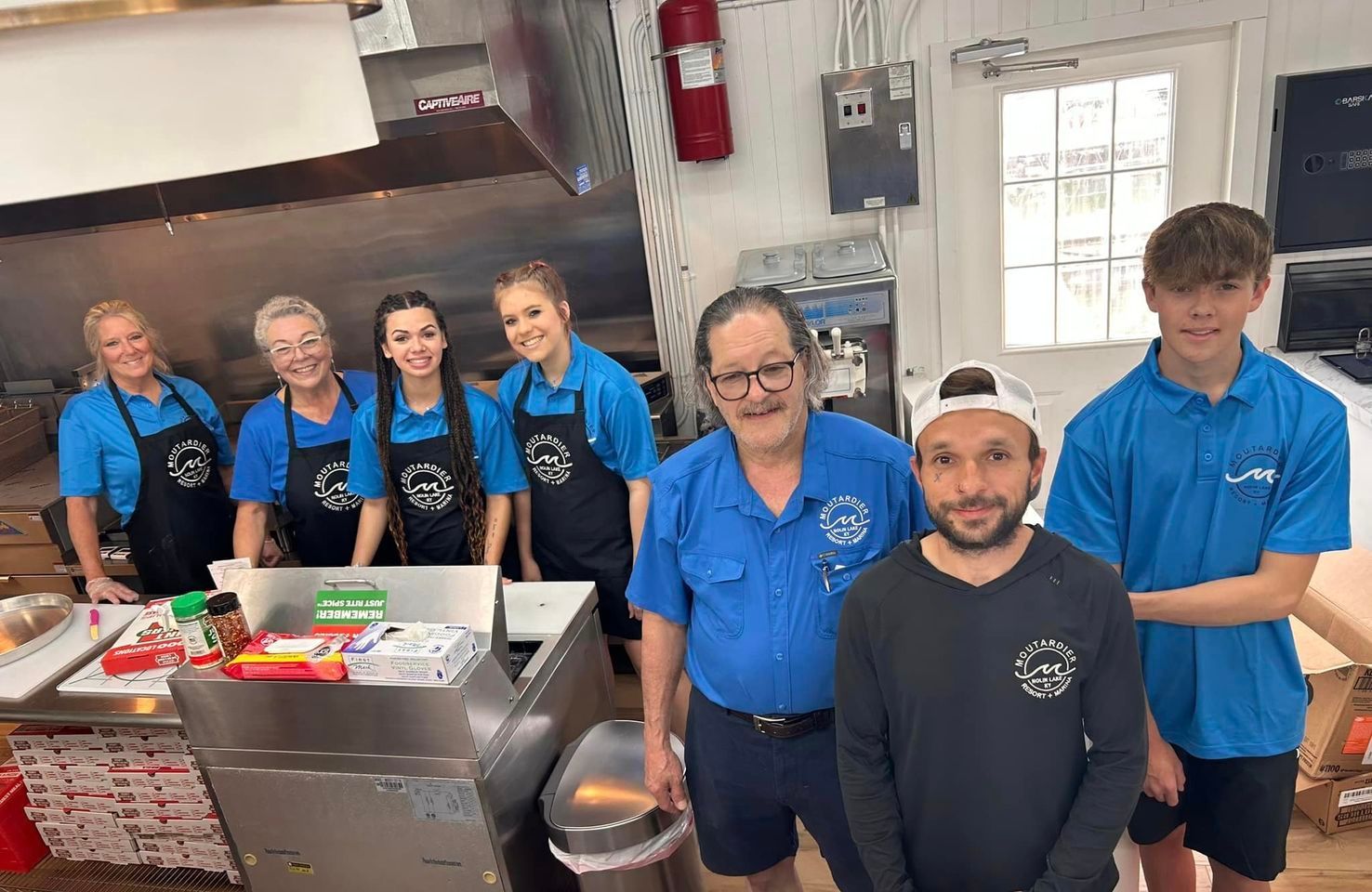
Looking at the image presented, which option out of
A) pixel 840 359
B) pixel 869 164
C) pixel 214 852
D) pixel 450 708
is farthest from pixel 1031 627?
pixel 869 164

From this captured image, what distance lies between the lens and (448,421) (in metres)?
2.50

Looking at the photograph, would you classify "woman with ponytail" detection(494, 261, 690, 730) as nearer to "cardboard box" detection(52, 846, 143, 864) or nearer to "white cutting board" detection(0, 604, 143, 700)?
"white cutting board" detection(0, 604, 143, 700)

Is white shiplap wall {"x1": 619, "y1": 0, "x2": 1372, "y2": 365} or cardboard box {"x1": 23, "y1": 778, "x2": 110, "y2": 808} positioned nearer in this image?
cardboard box {"x1": 23, "y1": 778, "x2": 110, "y2": 808}

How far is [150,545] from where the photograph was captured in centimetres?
293

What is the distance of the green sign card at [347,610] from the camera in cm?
187

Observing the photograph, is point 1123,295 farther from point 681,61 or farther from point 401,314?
point 401,314

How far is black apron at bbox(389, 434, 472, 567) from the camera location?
2.50 m

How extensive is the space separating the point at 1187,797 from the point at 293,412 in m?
2.48

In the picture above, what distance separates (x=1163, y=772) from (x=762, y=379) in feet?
3.33

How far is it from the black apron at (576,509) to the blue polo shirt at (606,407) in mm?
23

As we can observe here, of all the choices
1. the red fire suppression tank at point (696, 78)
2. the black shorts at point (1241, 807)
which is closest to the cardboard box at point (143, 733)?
the black shorts at point (1241, 807)

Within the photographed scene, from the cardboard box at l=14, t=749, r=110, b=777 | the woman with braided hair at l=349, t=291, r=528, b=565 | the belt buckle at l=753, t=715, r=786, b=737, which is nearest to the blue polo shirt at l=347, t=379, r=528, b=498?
the woman with braided hair at l=349, t=291, r=528, b=565

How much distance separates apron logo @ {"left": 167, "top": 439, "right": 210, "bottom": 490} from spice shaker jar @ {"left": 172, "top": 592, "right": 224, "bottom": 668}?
45.0 inches

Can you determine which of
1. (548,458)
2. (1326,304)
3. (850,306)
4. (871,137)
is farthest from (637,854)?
(1326,304)
